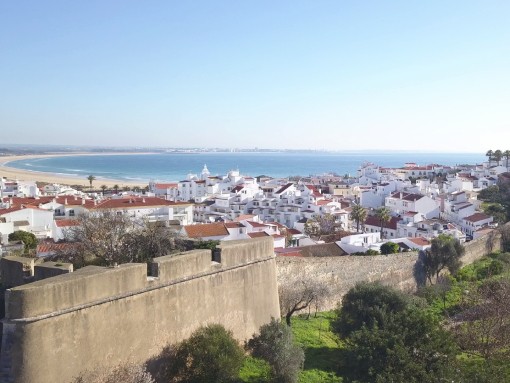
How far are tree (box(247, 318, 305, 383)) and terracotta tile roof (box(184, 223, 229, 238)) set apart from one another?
1780 centimetres

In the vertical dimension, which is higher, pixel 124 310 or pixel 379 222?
pixel 124 310

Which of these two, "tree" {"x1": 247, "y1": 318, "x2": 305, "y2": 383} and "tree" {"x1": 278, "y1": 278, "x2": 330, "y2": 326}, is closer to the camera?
"tree" {"x1": 247, "y1": 318, "x2": 305, "y2": 383}

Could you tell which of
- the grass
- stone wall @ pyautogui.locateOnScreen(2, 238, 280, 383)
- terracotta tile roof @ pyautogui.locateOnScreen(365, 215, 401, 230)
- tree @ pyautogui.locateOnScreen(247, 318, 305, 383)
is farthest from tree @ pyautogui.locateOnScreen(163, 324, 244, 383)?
terracotta tile roof @ pyautogui.locateOnScreen(365, 215, 401, 230)

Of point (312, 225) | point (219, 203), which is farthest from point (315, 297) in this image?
point (219, 203)

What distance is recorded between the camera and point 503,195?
62.3m

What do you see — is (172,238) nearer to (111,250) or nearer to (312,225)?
(111,250)

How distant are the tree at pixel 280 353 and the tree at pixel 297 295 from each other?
486 cm

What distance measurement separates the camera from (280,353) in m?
13.9

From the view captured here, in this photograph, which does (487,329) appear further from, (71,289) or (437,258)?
(437,258)

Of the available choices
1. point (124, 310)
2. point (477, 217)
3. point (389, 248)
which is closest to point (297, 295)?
point (124, 310)

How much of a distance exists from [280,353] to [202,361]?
2411mm

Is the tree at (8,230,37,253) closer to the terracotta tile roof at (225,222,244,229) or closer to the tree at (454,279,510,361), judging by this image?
the terracotta tile roof at (225,222,244,229)

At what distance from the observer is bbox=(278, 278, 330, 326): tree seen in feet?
66.1

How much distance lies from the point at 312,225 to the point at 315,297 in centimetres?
2480
